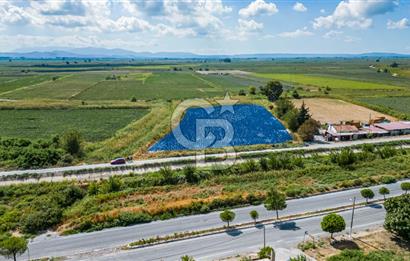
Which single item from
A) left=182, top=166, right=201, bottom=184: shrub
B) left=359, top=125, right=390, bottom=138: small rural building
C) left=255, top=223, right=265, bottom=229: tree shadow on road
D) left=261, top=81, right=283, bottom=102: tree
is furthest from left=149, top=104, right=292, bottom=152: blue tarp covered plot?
left=255, top=223, right=265, bottom=229: tree shadow on road

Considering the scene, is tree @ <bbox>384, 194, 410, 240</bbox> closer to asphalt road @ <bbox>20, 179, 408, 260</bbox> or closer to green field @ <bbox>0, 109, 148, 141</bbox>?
asphalt road @ <bbox>20, 179, 408, 260</bbox>

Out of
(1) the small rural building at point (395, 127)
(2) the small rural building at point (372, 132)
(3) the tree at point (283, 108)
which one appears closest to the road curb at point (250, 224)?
(2) the small rural building at point (372, 132)

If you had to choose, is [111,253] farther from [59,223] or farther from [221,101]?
[221,101]

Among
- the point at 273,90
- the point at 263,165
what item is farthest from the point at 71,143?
the point at 273,90

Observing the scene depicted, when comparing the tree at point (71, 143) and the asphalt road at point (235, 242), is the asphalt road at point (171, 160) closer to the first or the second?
the tree at point (71, 143)

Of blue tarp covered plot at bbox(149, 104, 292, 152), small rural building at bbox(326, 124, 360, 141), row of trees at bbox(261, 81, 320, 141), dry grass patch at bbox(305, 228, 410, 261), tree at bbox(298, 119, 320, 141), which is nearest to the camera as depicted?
dry grass patch at bbox(305, 228, 410, 261)

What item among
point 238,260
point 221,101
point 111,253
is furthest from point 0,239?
point 221,101
